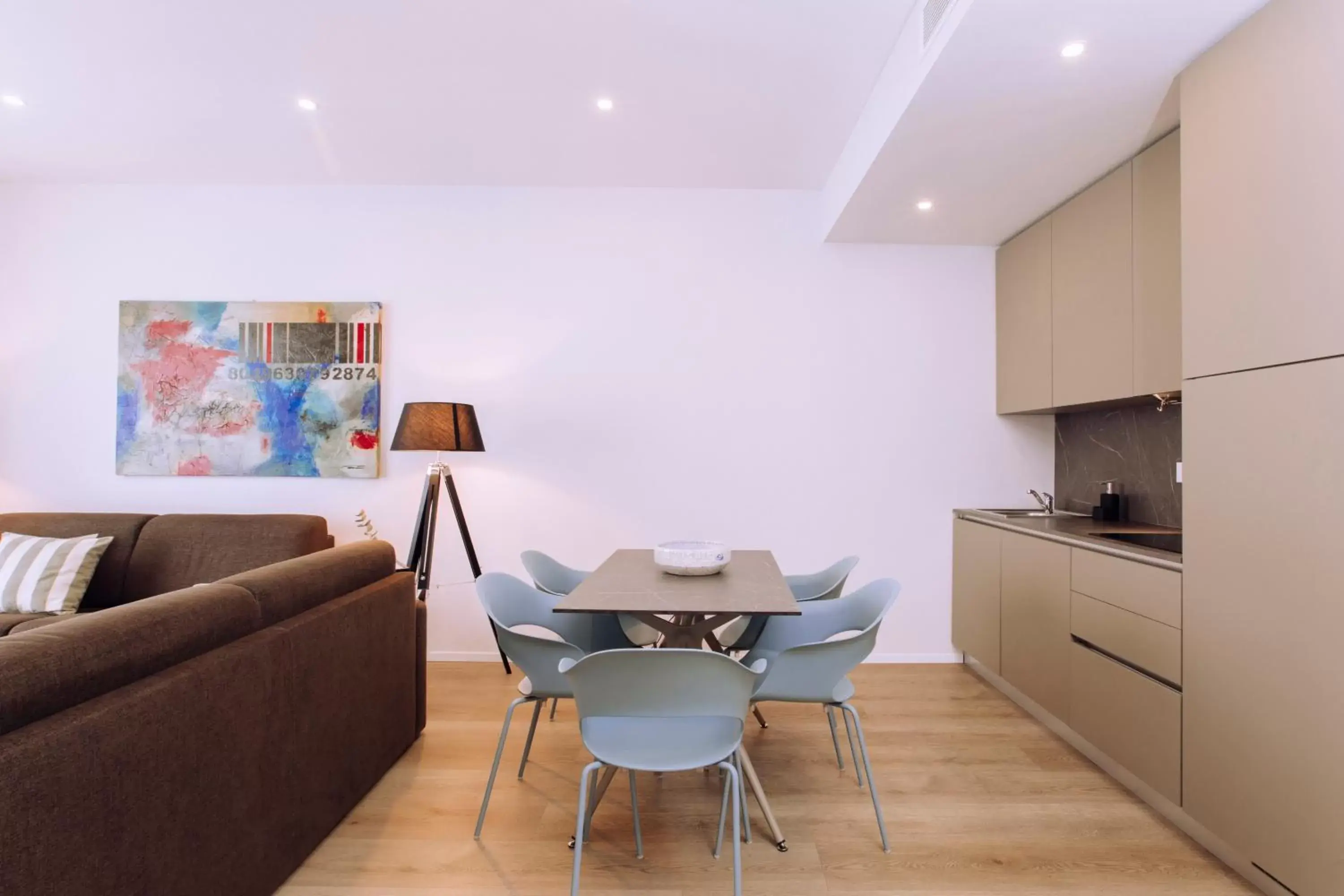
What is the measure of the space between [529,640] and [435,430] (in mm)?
1738

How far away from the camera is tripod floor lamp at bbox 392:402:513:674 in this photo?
3326 mm

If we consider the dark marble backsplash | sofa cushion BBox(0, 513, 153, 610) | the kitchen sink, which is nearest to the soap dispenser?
the dark marble backsplash

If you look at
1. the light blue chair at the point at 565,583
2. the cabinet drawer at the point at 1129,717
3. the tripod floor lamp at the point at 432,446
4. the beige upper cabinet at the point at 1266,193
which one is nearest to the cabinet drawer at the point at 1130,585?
the cabinet drawer at the point at 1129,717

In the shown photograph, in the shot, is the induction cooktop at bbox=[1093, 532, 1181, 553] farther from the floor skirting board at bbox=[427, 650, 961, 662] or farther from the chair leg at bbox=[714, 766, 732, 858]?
the chair leg at bbox=[714, 766, 732, 858]

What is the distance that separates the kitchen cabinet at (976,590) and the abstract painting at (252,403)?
3.59 m

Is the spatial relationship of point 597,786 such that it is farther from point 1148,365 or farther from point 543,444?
point 1148,365

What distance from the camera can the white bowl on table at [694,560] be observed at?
244 cm

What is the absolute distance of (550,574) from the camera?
2941 millimetres

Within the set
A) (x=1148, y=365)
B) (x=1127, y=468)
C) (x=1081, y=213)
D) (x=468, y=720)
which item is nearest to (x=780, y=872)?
(x=468, y=720)

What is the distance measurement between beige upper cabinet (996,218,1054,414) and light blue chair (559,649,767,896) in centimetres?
263

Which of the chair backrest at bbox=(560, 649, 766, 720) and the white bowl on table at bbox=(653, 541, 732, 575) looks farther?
the white bowl on table at bbox=(653, 541, 732, 575)

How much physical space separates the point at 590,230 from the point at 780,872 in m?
3.39

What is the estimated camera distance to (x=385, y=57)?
265cm

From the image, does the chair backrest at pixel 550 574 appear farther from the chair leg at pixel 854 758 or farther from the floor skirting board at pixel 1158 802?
the floor skirting board at pixel 1158 802
